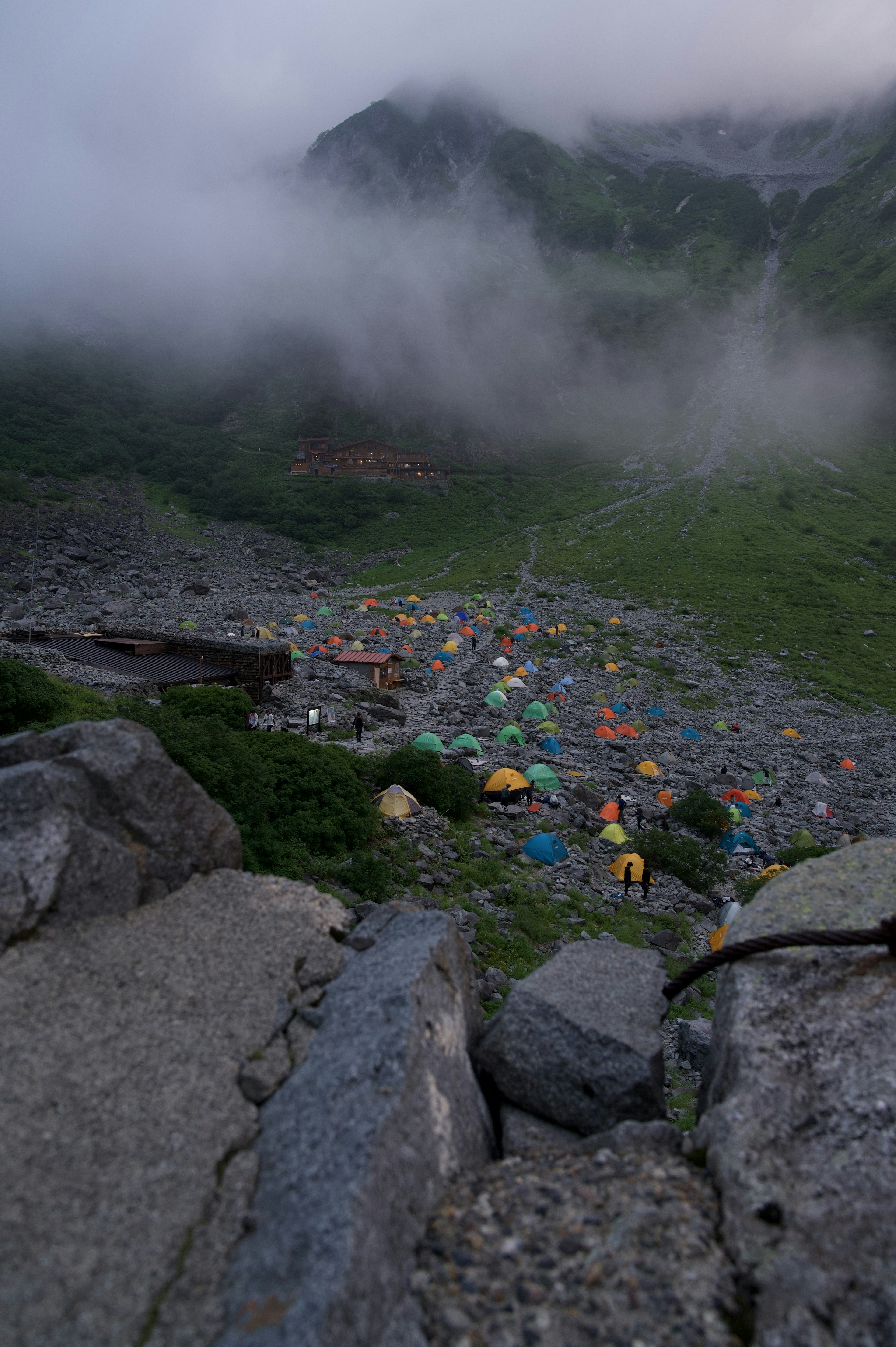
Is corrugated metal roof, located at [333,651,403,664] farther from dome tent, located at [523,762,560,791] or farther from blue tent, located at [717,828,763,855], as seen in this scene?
blue tent, located at [717,828,763,855]

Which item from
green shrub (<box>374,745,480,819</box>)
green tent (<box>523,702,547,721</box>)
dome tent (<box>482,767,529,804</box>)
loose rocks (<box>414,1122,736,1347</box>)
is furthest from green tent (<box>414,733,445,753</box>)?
loose rocks (<box>414,1122,736,1347</box>)

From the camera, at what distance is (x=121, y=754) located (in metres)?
5.59

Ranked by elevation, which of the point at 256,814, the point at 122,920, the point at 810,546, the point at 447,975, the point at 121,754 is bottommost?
the point at 810,546

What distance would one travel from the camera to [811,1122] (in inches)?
158

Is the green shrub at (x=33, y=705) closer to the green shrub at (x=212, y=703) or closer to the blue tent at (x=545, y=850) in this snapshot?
the green shrub at (x=212, y=703)

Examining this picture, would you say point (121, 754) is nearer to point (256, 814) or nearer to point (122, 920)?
point (122, 920)

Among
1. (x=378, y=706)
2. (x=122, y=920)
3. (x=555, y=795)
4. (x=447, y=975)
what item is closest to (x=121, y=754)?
(x=122, y=920)

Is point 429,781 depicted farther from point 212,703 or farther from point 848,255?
point 848,255

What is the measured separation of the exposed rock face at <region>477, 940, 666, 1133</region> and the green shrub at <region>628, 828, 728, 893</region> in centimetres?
1419

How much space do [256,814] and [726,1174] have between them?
1047 cm

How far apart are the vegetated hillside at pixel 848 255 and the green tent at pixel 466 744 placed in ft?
521

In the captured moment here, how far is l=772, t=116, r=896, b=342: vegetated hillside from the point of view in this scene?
146 m

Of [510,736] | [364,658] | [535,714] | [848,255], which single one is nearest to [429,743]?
[510,736]

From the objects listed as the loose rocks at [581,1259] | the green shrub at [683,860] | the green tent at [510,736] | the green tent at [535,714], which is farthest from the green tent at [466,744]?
the loose rocks at [581,1259]
